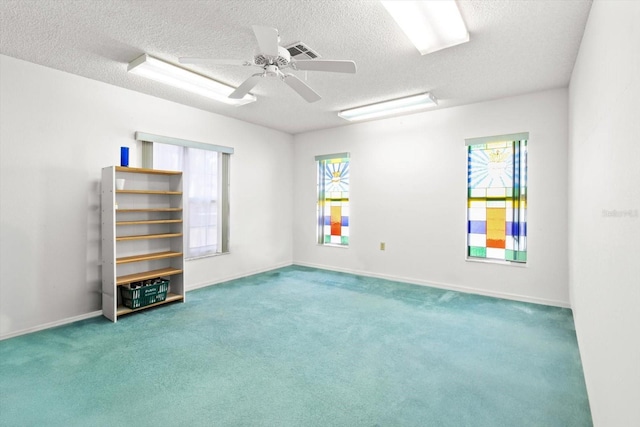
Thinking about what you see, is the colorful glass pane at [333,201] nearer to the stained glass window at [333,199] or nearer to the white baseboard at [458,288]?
the stained glass window at [333,199]

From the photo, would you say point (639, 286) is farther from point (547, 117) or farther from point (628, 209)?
point (547, 117)

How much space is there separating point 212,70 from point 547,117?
401 cm

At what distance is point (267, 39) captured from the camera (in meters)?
2.04

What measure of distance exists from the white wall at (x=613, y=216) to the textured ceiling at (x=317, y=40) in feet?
2.04

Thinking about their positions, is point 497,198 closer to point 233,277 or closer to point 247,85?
point 247,85

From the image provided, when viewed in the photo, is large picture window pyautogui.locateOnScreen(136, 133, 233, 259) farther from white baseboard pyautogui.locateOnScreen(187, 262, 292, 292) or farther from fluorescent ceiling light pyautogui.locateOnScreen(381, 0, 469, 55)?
fluorescent ceiling light pyautogui.locateOnScreen(381, 0, 469, 55)

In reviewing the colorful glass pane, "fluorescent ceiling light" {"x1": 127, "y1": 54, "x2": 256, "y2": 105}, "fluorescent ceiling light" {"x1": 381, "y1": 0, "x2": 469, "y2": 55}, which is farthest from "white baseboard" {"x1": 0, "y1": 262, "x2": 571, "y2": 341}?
"fluorescent ceiling light" {"x1": 381, "y1": 0, "x2": 469, "y2": 55}

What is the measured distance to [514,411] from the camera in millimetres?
1888

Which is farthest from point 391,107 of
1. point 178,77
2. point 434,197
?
point 178,77

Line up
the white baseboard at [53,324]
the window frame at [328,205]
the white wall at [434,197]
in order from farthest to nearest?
the window frame at [328,205]
the white wall at [434,197]
the white baseboard at [53,324]

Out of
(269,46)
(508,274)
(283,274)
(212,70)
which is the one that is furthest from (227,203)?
(508,274)

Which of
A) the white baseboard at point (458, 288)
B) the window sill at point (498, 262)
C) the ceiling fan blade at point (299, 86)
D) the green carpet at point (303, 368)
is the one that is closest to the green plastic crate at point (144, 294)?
the green carpet at point (303, 368)

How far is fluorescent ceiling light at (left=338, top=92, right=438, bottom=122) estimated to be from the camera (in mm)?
4055

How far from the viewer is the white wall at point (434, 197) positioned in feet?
12.7
